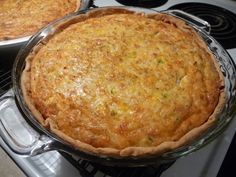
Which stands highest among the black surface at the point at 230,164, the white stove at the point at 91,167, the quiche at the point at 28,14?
the quiche at the point at 28,14

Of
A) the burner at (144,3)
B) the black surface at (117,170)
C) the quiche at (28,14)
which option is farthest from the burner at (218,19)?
the black surface at (117,170)

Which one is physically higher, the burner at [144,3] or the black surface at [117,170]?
the burner at [144,3]

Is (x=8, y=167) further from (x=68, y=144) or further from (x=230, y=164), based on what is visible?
(x=230, y=164)

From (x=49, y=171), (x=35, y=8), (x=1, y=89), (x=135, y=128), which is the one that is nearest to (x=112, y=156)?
(x=135, y=128)

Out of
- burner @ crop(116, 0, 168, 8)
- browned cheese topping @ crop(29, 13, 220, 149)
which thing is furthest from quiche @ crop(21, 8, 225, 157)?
burner @ crop(116, 0, 168, 8)

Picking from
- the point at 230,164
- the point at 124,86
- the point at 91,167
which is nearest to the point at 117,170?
the point at 91,167

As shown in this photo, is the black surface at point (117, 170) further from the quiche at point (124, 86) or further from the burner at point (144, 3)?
the burner at point (144, 3)
